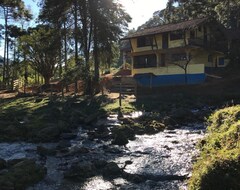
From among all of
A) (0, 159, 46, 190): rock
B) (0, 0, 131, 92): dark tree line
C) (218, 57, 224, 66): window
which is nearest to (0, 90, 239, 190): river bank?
(0, 159, 46, 190): rock

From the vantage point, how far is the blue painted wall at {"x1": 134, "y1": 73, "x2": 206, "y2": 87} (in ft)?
136

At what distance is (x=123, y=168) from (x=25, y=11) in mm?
45070

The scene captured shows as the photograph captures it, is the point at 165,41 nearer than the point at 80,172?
No

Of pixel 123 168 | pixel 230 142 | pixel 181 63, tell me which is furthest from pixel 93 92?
pixel 230 142

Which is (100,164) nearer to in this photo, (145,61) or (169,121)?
(169,121)

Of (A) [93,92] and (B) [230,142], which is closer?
(B) [230,142]

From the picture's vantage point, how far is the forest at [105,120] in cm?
1206

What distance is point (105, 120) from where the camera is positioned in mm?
26031

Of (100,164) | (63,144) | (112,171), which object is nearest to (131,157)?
(100,164)

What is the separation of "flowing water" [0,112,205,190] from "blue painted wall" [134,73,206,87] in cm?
1957

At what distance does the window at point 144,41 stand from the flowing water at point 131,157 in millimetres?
29587

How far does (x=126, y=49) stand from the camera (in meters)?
67.9

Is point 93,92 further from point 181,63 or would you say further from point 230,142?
point 230,142

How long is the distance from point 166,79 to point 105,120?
2039 centimetres
